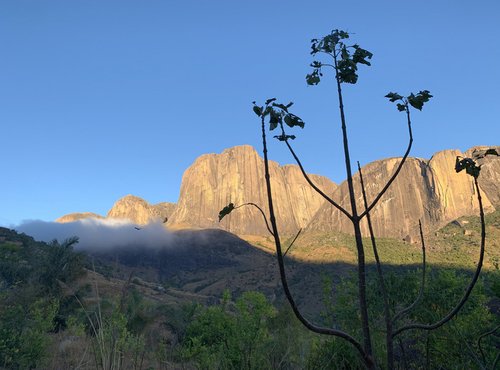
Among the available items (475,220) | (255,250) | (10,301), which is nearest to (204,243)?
(255,250)

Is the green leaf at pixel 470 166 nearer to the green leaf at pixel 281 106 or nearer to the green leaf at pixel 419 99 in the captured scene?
the green leaf at pixel 419 99

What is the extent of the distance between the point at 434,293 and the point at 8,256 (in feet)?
165

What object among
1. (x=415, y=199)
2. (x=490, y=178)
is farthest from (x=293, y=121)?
(x=490, y=178)

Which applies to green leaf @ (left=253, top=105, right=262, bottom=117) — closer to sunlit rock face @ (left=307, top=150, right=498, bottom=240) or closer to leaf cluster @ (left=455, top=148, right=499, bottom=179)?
leaf cluster @ (left=455, top=148, right=499, bottom=179)

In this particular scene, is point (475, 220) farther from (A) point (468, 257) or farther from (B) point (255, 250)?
(B) point (255, 250)

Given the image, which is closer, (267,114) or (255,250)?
(267,114)

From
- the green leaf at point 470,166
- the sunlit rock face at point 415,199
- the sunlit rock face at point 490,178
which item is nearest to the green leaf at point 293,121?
the green leaf at point 470,166

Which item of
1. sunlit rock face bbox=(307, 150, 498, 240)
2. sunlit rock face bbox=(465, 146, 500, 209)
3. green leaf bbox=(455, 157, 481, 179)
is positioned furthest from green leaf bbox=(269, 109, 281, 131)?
sunlit rock face bbox=(465, 146, 500, 209)

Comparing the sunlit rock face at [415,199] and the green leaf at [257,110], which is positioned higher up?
the sunlit rock face at [415,199]

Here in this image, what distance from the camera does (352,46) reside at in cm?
182

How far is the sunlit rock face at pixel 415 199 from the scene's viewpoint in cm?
16612

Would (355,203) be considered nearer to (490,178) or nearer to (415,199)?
(415,199)

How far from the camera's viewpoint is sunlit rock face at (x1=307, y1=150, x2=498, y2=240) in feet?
545

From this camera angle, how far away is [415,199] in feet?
573
